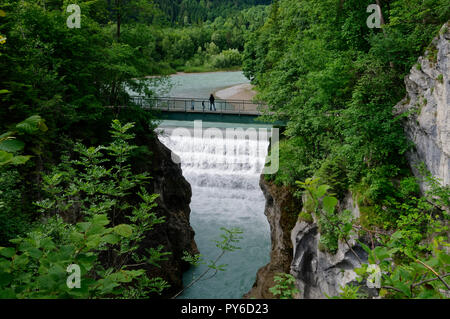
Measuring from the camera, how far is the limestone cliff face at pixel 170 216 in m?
15.5

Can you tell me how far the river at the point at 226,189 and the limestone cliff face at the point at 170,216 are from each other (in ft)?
4.28

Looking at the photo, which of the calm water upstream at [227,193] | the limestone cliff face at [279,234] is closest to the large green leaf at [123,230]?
the limestone cliff face at [279,234]

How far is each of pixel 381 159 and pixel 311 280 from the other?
4458 millimetres

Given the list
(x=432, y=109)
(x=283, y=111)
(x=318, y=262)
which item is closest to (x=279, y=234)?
(x=318, y=262)

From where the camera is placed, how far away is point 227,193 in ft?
82.9

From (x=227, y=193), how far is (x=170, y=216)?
848cm

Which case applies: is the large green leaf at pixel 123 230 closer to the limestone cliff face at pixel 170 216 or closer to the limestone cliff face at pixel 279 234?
the limestone cliff face at pixel 279 234

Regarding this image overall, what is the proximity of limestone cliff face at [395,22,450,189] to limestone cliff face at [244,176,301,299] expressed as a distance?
6412 millimetres

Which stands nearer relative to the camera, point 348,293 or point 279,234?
point 348,293

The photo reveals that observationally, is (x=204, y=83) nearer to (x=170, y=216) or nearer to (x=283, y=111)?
(x=170, y=216)

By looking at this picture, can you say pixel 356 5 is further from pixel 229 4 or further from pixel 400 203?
pixel 229 4
